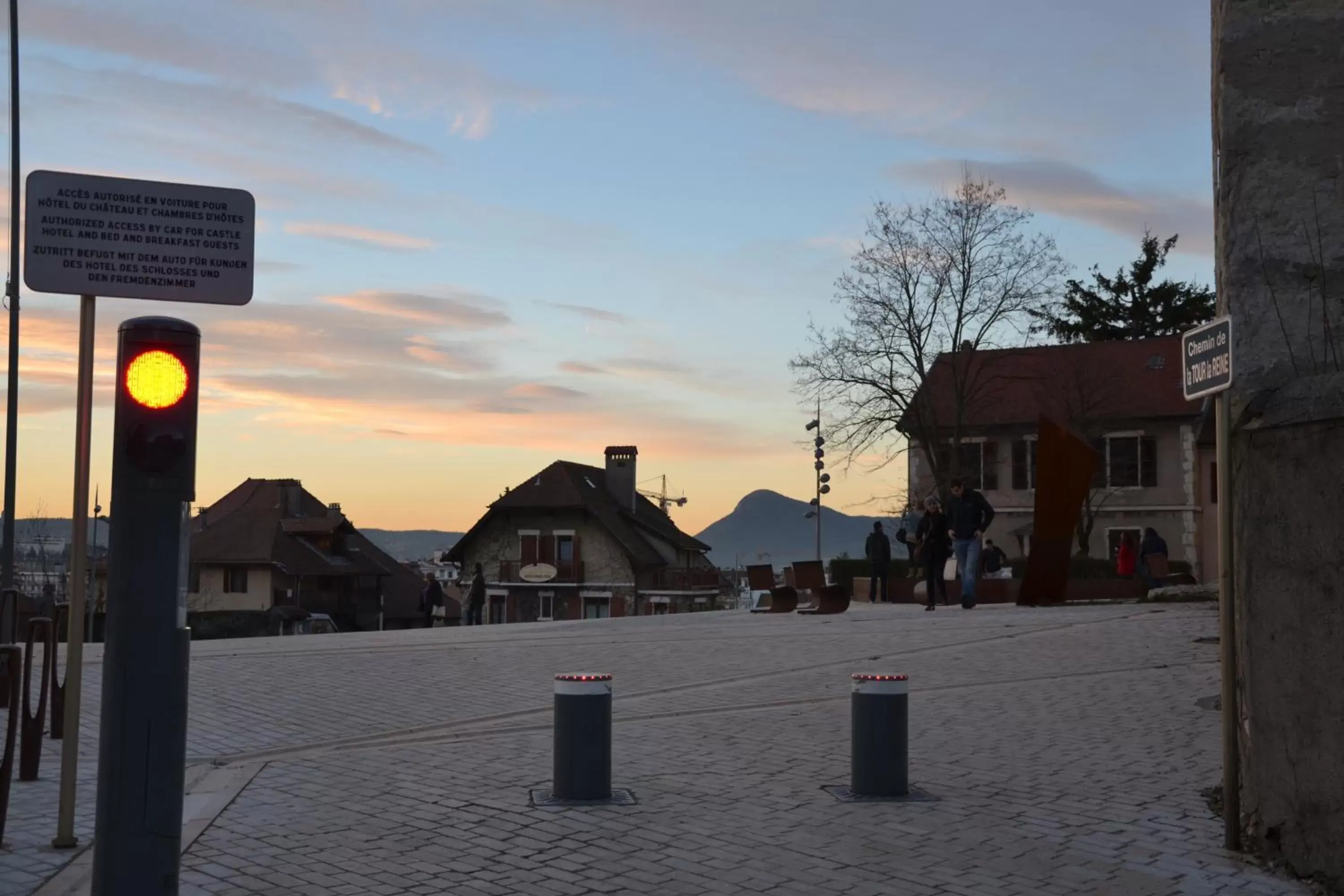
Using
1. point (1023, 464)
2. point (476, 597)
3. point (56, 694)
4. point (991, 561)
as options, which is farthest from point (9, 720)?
point (1023, 464)

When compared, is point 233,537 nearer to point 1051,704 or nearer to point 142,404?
point 1051,704

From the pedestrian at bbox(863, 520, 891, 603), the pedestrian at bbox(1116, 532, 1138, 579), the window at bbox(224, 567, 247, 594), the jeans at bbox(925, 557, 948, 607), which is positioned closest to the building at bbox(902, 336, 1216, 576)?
the pedestrian at bbox(1116, 532, 1138, 579)

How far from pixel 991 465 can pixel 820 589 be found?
4045 cm

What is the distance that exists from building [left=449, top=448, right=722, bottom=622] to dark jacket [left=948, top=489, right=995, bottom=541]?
153 feet

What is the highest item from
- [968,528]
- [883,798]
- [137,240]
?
[137,240]

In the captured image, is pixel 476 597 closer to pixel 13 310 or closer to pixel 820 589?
pixel 820 589

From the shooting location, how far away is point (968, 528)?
920 inches

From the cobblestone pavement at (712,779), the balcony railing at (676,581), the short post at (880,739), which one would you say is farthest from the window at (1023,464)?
the short post at (880,739)

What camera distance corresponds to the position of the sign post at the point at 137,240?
6.30 meters

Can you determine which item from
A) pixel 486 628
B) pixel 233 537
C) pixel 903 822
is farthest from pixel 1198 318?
pixel 903 822

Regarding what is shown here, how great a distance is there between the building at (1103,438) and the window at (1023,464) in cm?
4

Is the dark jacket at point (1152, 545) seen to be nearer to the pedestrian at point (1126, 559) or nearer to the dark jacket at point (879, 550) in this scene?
the pedestrian at point (1126, 559)

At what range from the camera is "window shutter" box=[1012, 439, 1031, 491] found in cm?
6303

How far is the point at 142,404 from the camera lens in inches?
217
